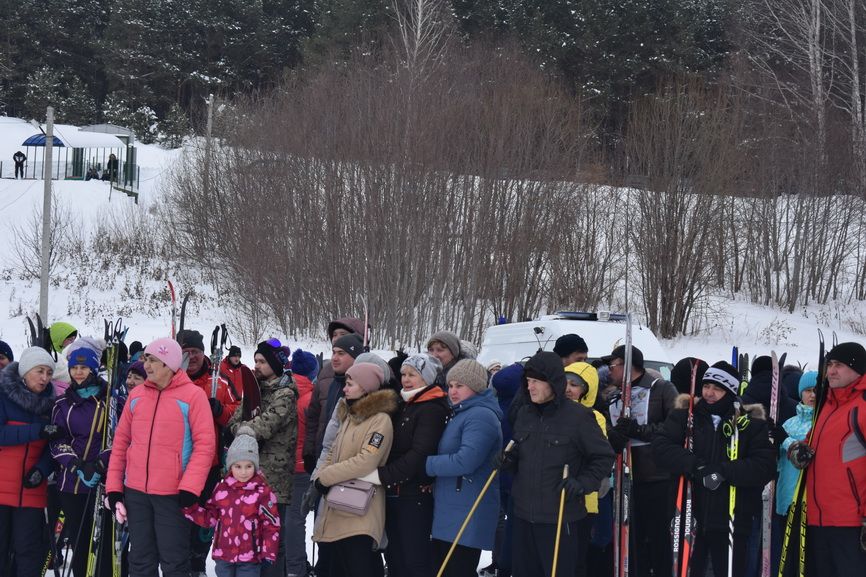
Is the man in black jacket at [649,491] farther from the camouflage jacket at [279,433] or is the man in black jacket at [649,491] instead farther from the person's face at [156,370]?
the person's face at [156,370]

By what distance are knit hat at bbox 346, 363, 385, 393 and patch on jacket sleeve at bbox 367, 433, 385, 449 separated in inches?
11.8

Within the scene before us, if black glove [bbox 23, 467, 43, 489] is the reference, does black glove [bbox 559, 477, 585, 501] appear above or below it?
above

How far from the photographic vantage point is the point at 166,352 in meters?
6.10

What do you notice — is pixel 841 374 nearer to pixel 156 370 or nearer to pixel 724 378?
pixel 724 378

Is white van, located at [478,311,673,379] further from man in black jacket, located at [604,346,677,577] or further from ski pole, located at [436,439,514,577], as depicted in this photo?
ski pole, located at [436,439,514,577]

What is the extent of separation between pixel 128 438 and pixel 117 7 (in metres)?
53.3

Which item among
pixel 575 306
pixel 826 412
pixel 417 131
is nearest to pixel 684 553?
pixel 826 412

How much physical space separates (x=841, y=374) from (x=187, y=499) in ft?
12.9

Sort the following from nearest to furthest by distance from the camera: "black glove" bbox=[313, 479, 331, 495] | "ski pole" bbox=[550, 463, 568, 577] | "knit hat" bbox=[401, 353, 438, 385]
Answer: "ski pole" bbox=[550, 463, 568, 577], "black glove" bbox=[313, 479, 331, 495], "knit hat" bbox=[401, 353, 438, 385]

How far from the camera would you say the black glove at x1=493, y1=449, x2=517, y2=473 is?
19.3 ft

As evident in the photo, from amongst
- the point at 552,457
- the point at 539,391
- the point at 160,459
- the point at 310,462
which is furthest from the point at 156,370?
the point at 552,457

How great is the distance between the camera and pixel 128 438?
623cm

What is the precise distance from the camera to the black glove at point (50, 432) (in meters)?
6.51

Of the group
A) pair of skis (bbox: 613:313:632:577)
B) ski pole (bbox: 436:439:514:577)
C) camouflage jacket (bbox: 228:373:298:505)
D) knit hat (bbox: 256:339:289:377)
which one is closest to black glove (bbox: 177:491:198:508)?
camouflage jacket (bbox: 228:373:298:505)
